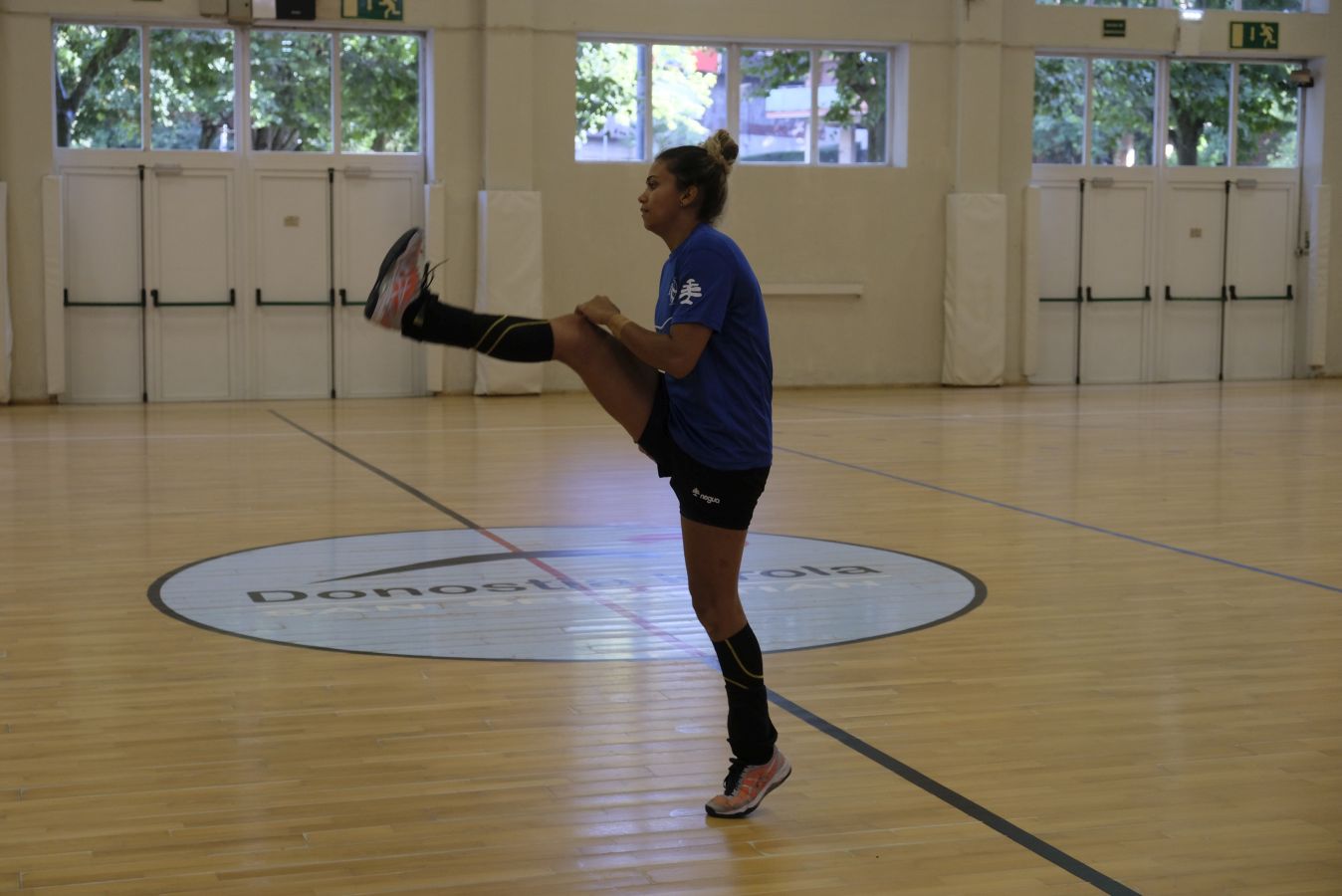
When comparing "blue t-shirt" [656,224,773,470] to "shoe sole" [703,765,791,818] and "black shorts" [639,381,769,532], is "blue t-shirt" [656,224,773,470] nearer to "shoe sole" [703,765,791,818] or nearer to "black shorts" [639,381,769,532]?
"black shorts" [639,381,769,532]

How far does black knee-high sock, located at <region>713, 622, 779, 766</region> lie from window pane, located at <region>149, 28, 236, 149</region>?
14.4 meters

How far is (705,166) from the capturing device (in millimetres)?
3428

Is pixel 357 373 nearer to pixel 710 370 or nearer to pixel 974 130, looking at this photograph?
pixel 974 130

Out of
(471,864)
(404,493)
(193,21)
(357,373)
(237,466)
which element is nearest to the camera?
(471,864)

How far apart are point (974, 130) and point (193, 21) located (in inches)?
358

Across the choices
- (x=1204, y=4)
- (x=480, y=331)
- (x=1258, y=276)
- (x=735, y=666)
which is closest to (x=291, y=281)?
(x=1204, y=4)

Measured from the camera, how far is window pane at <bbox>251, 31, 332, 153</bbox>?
53.4ft

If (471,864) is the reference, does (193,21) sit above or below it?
above

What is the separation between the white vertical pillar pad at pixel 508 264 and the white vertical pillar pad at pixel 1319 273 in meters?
10.3

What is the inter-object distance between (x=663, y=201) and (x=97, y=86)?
47.0ft

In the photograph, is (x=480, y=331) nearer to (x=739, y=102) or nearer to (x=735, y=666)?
(x=735, y=666)

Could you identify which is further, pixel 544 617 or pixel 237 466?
pixel 237 466

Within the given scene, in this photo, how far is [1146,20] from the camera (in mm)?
18656

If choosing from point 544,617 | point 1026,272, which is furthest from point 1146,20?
Result: point 544,617
